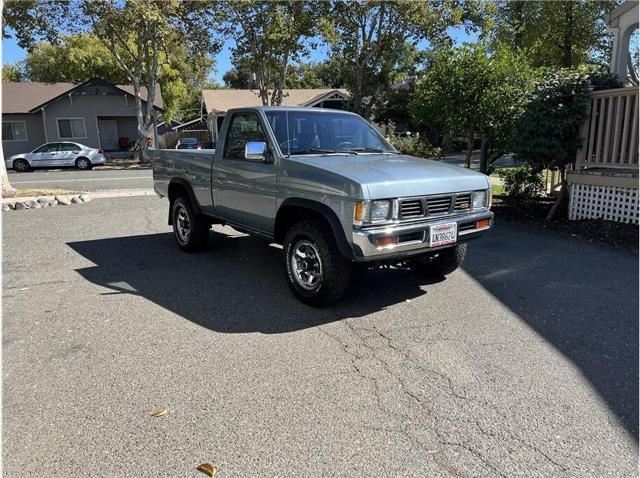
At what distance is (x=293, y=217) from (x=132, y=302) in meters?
1.86

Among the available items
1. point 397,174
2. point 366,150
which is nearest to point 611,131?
point 366,150

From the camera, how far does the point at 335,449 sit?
2.84 meters

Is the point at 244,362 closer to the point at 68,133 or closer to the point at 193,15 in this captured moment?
the point at 193,15

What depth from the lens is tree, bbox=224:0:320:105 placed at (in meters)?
23.9

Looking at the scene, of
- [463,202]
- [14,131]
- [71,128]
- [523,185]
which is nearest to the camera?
[463,202]

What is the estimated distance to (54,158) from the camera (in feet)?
82.9

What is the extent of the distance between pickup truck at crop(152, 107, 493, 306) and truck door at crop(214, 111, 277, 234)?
1 cm

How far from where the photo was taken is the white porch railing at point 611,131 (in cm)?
806

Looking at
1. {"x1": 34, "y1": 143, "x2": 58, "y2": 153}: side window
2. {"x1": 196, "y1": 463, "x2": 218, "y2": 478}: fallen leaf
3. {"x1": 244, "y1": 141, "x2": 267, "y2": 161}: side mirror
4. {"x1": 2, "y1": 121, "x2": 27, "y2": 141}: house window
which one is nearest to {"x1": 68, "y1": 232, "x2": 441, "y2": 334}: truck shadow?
{"x1": 244, "y1": 141, "x2": 267, "y2": 161}: side mirror

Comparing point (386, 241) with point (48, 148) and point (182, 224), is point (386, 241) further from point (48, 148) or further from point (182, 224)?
point (48, 148)

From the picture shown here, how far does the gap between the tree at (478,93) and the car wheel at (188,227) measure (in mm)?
6392

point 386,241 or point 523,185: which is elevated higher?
point 386,241

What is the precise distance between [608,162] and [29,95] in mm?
36091

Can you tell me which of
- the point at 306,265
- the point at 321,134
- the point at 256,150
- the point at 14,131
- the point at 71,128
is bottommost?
the point at 306,265
